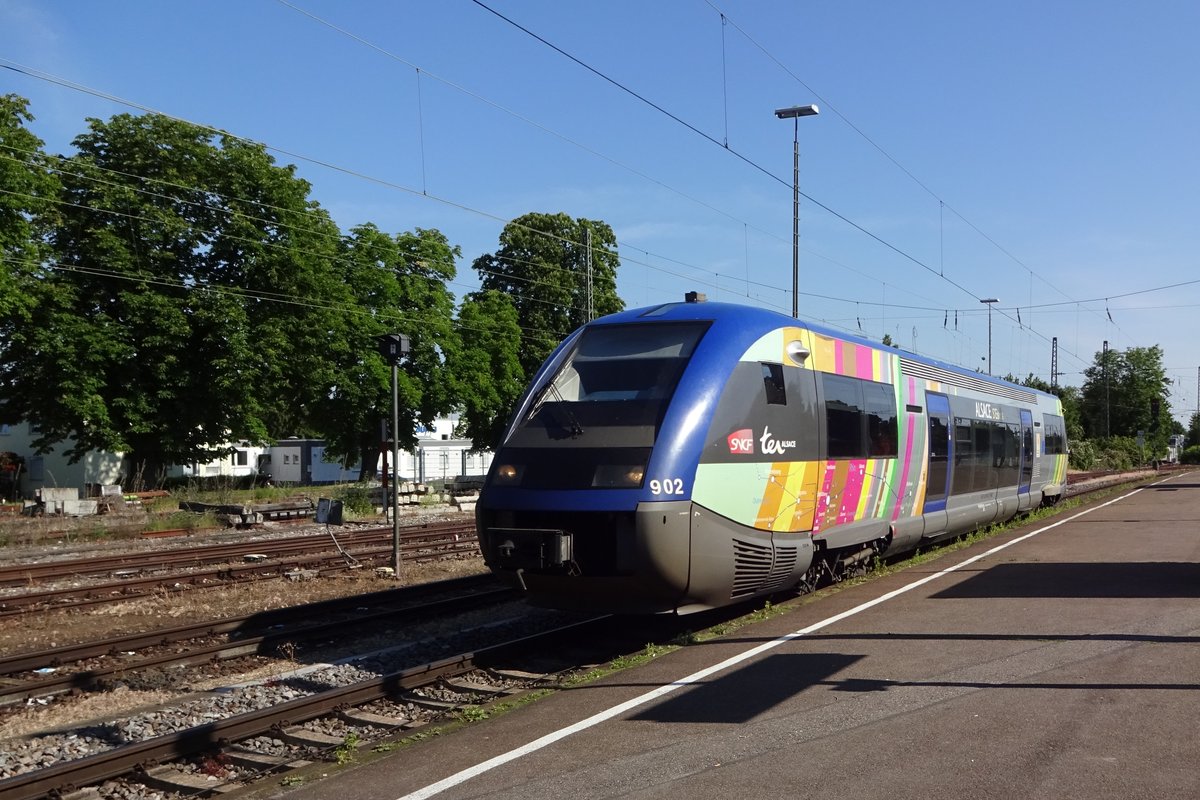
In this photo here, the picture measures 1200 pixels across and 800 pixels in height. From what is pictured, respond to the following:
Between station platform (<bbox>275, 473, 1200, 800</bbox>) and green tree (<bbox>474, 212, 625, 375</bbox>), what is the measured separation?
143 feet

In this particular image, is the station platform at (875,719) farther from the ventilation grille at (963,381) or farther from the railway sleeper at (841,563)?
the ventilation grille at (963,381)

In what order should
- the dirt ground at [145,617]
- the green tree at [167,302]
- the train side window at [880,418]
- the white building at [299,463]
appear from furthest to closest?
the white building at [299,463] < the green tree at [167,302] < the train side window at [880,418] < the dirt ground at [145,617]

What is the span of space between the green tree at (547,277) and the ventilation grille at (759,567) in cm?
4235

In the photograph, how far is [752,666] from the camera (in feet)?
27.4

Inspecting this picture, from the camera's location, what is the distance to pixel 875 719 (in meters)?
6.66

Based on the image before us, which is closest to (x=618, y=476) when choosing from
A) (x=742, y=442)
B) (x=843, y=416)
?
(x=742, y=442)

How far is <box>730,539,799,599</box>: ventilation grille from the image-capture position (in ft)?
31.4

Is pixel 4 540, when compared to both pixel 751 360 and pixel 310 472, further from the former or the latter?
pixel 310 472

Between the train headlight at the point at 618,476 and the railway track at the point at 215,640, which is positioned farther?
the railway track at the point at 215,640

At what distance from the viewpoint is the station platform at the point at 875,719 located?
5.55m

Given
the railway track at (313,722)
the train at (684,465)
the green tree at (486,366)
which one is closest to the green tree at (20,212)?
the green tree at (486,366)

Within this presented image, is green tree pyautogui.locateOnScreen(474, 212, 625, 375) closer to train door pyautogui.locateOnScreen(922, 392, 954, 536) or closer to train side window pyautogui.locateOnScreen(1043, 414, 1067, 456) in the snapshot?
train side window pyautogui.locateOnScreen(1043, 414, 1067, 456)

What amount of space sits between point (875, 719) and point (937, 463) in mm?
9837

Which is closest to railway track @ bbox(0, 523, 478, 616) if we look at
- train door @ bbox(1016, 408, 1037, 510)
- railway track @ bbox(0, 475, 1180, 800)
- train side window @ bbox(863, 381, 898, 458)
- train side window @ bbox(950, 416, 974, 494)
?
railway track @ bbox(0, 475, 1180, 800)
